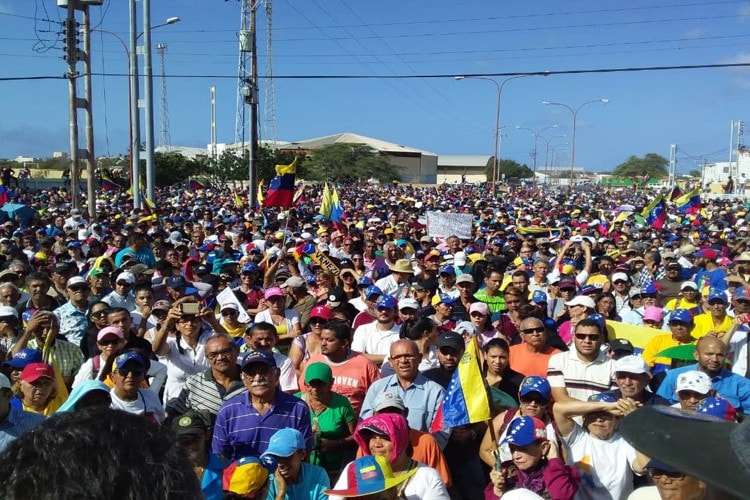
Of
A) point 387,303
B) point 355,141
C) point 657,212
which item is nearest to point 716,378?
point 387,303

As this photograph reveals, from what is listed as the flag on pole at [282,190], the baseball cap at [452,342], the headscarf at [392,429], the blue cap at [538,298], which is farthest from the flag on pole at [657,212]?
the headscarf at [392,429]

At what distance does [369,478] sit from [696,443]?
97.3 inches

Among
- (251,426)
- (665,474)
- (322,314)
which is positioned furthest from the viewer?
(322,314)

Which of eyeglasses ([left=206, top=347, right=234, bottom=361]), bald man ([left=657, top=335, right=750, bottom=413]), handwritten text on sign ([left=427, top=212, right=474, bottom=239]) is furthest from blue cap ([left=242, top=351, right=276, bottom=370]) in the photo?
handwritten text on sign ([left=427, top=212, right=474, bottom=239])

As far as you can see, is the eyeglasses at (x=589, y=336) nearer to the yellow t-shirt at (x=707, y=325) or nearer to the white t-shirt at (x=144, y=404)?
the yellow t-shirt at (x=707, y=325)

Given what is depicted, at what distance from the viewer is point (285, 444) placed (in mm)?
3613

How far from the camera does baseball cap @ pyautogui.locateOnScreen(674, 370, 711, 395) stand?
4.44m

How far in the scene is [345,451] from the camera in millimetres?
4605

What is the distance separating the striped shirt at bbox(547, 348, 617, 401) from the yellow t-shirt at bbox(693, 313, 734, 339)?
232 centimetres

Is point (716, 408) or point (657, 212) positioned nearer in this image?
point (716, 408)

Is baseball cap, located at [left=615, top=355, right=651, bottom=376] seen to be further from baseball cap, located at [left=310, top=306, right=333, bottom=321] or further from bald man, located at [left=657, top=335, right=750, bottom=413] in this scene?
baseball cap, located at [left=310, top=306, right=333, bottom=321]

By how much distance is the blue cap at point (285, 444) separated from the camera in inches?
141

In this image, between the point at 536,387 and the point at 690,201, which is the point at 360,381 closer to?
the point at 536,387

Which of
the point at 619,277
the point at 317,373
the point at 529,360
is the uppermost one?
the point at 317,373
